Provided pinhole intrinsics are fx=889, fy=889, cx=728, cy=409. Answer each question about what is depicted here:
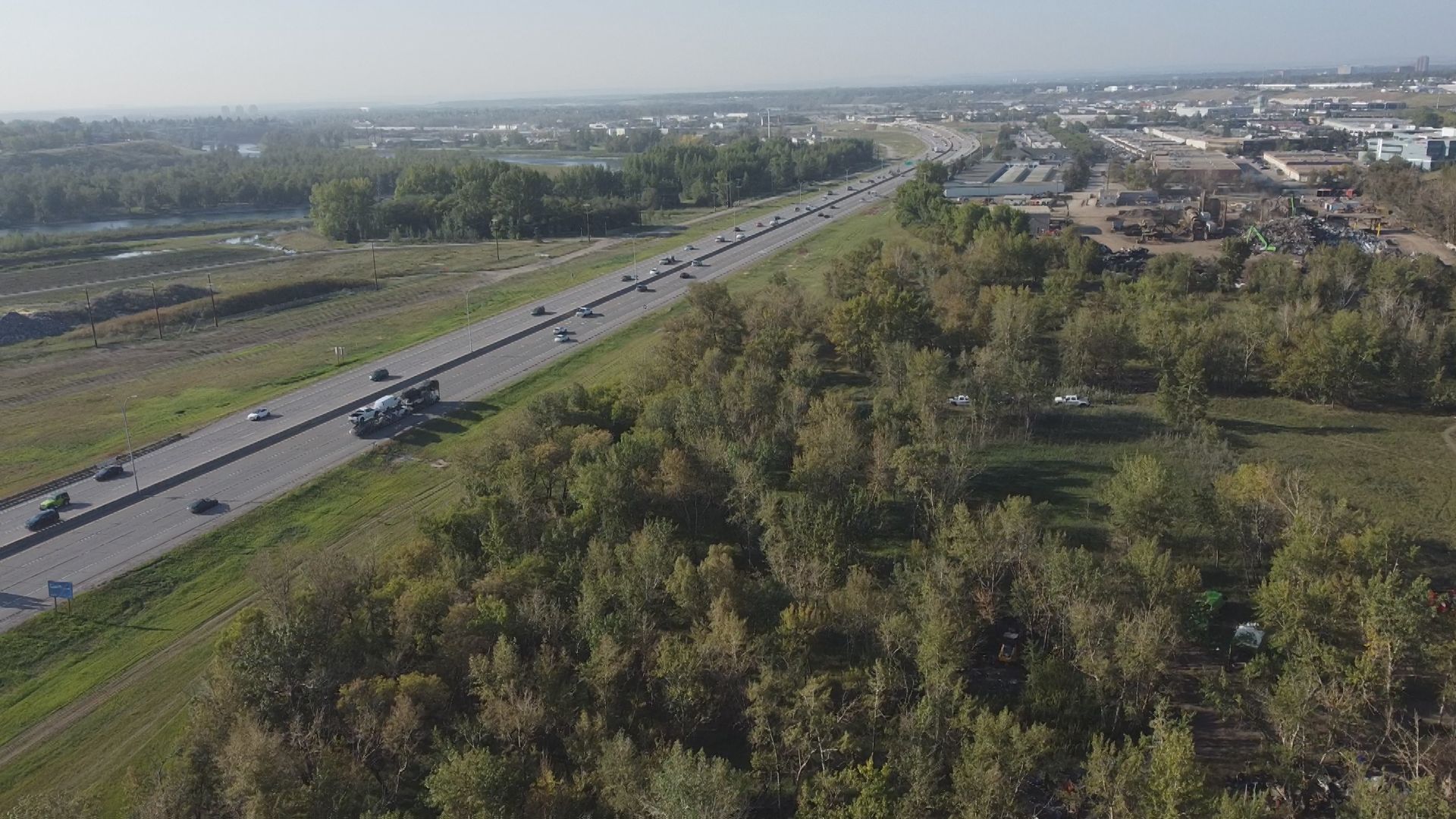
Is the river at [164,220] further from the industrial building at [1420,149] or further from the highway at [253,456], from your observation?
the industrial building at [1420,149]

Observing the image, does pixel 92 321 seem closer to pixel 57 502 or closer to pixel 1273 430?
pixel 57 502

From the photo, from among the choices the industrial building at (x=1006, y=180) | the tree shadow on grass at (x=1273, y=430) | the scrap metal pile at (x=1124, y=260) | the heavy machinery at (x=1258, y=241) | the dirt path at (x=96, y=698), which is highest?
the industrial building at (x=1006, y=180)

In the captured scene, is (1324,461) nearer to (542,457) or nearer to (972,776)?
(972,776)

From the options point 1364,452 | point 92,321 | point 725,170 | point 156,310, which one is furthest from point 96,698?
point 725,170

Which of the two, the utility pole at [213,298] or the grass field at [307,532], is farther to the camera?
the utility pole at [213,298]

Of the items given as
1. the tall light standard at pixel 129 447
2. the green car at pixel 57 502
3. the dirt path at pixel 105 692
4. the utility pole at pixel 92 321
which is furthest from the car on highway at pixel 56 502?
the utility pole at pixel 92 321

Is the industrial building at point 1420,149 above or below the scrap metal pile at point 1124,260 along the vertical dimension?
above

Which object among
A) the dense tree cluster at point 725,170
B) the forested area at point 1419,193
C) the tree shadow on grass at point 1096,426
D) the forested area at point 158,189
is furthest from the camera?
the dense tree cluster at point 725,170
